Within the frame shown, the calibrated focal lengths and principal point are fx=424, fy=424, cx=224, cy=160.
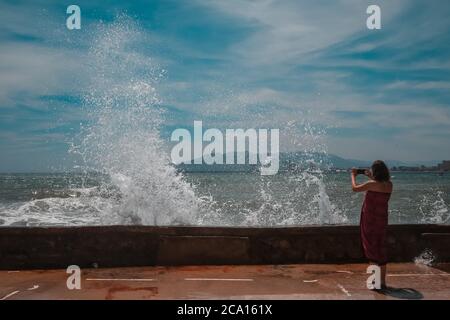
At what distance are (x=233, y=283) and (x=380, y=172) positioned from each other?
6.67ft

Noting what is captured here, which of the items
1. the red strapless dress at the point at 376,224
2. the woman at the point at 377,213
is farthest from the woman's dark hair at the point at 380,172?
the red strapless dress at the point at 376,224

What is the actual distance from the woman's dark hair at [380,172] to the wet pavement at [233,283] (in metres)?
1.17

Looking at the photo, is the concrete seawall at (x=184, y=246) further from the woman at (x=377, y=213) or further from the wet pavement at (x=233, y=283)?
the woman at (x=377, y=213)

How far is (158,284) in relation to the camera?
4.71 m

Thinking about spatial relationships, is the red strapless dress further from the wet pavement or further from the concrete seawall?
the concrete seawall

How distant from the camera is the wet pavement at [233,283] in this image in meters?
4.27

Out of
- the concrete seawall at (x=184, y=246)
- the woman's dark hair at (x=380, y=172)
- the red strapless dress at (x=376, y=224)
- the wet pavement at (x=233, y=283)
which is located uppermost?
the woman's dark hair at (x=380, y=172)

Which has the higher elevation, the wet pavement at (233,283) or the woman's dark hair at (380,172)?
the woman's dark hair at (380,172)

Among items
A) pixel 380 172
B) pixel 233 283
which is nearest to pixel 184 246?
pixel 233 283

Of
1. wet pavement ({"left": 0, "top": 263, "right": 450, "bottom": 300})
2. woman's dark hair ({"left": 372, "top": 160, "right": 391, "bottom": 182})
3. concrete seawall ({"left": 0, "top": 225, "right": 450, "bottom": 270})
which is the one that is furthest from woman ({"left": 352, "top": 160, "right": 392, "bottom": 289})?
concrete seawall ({"left": 0, "top": 225, "right": 450, "bottom": 270})

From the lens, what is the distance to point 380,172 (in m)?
4.55
